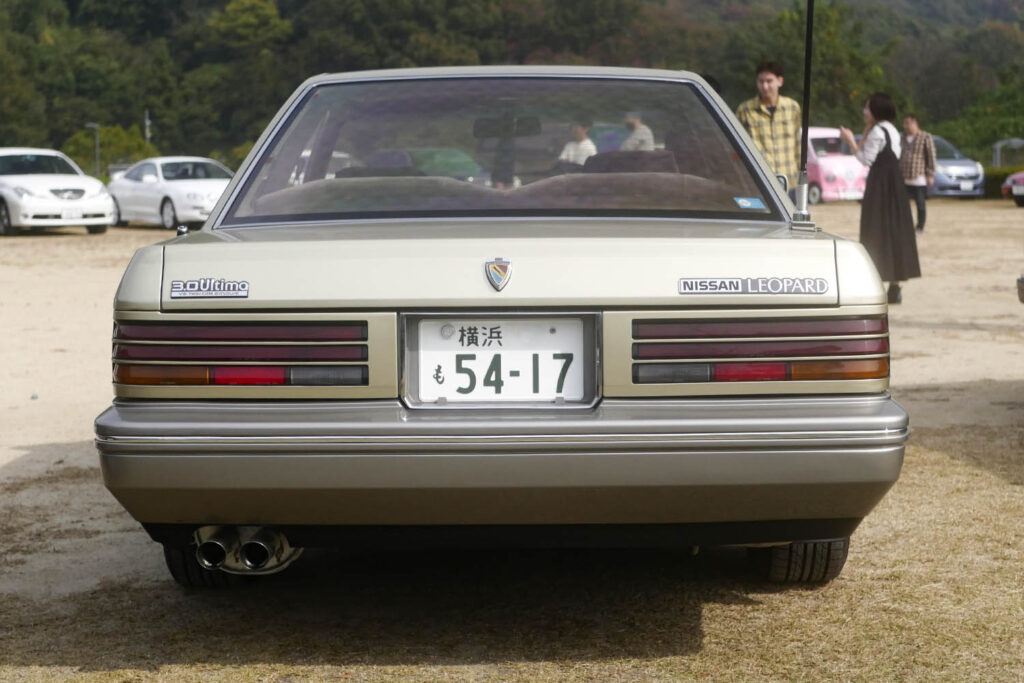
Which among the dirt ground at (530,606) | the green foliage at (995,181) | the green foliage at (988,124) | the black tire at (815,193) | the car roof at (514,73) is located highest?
the car roof at (514,73)

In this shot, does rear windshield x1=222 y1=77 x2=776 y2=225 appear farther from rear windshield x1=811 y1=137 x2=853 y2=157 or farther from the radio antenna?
rear windshield x1=811 y1=137 x2=853 y2=157

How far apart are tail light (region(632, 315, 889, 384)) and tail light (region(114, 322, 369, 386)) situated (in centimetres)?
65

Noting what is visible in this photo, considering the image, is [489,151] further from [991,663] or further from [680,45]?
[680,45]

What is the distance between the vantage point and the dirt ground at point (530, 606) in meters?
3.68

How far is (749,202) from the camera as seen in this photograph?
4.14 metres

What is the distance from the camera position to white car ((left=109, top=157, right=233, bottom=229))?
25.2 meters

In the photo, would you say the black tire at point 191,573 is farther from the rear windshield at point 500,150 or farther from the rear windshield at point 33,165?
the rear windshield at point 33,165

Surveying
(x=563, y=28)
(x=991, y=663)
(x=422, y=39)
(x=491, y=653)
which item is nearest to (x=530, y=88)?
(x=491, y=653)

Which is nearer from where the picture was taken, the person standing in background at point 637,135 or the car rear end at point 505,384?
the car rear end at point 505,384

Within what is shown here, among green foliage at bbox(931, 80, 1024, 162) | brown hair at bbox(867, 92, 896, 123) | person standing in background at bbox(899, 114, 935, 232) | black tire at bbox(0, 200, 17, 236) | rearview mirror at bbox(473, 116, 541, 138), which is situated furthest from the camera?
green foliage at bbox(931, 80, 1024, 162)

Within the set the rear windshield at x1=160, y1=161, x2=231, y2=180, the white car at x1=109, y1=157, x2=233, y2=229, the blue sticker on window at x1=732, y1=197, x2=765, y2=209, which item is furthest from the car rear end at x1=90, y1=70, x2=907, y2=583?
the rear windshield at x1=160, y1=161, x2=231, y2=180

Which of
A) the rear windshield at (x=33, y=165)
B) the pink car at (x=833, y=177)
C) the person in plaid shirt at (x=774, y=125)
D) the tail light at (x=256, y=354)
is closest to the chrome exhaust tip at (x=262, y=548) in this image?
the tail light at (x=256, y=354)

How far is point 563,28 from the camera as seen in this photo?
132375 mm

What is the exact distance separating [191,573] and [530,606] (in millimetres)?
978
